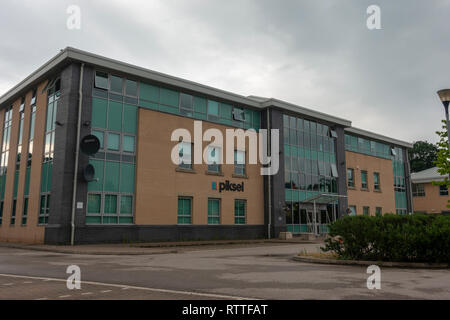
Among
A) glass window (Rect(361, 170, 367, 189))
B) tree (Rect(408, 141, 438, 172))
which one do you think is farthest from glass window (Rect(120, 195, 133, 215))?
tree (Rect(408, 141, 438, 172))

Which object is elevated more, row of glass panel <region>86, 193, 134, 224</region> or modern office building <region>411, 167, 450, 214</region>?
modern office building <region>411, 167, 450, 214</region>

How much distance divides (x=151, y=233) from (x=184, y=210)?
10.5 ft

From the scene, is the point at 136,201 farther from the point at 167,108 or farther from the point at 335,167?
the point at 335,167

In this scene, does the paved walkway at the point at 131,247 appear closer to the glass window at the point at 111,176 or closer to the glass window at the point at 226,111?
the glass window at the point at 111,176

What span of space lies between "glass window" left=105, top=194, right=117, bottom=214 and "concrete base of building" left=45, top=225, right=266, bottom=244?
3.41 ft

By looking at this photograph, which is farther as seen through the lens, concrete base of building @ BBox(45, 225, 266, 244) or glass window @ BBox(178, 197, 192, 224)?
glass window @ BBox(178, 197, 192, 224)

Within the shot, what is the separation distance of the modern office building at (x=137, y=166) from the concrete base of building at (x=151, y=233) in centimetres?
6

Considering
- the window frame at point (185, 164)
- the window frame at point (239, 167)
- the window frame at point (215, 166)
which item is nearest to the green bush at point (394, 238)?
the window frame at point (185, 164)

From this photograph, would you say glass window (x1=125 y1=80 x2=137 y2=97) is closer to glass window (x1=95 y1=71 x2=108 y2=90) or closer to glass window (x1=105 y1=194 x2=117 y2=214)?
glass window (x1=95 y1=71 x2=108 y2=90)

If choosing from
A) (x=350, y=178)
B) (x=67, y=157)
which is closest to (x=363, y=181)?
(x=350, y=178)

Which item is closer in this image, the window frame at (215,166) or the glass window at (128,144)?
the glass window at (128,144)

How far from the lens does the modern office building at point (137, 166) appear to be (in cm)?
2416

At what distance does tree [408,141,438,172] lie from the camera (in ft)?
256
